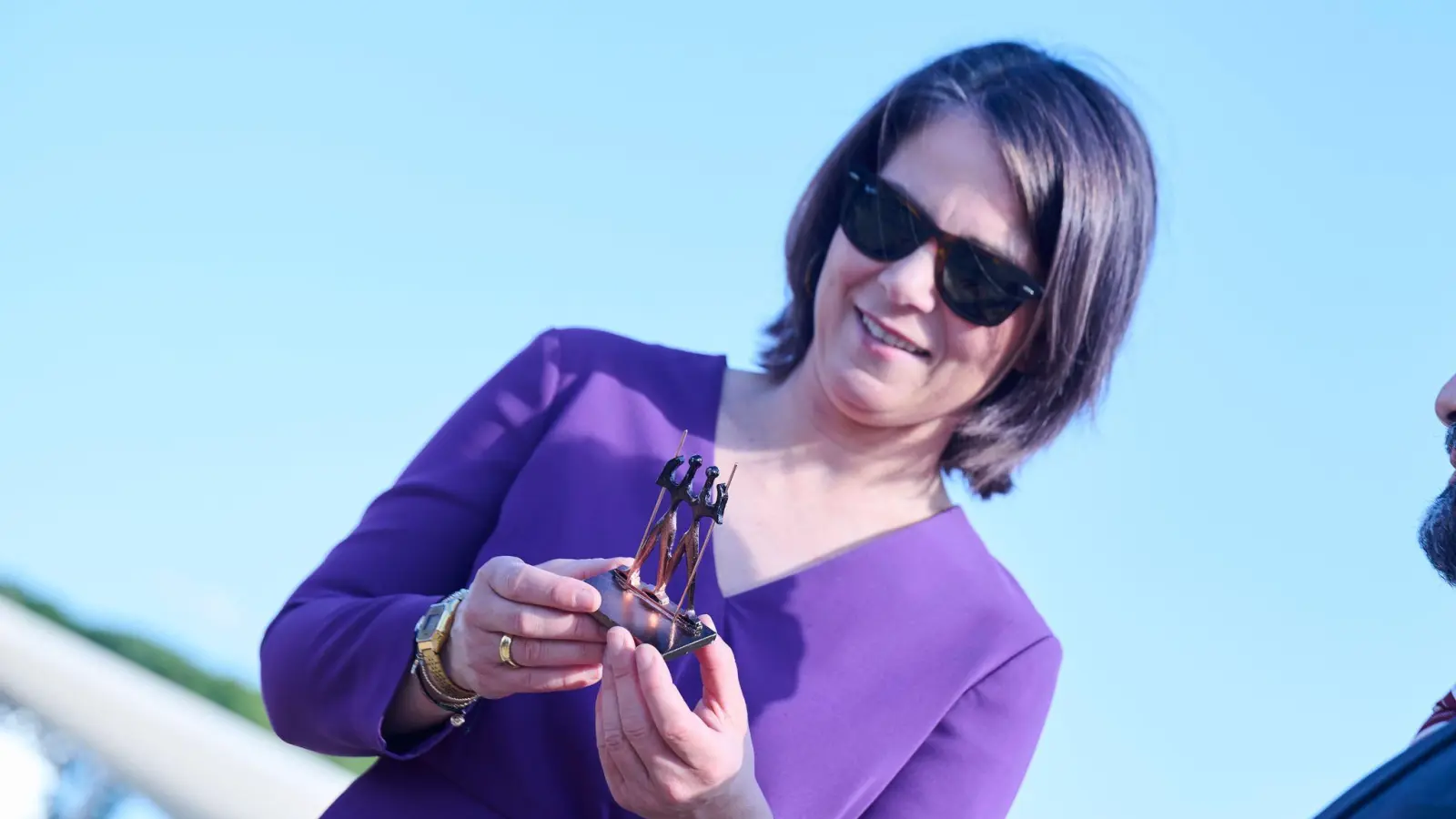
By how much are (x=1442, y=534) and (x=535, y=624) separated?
60.3 inches

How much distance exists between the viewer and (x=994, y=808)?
2465 mm

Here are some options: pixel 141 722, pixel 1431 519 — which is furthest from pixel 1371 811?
pixel 141 722

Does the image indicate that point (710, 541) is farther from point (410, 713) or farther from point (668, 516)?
point (410, 713)

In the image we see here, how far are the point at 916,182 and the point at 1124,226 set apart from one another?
1.60 feet

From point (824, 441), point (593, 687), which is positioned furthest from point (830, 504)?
point (593, 687)

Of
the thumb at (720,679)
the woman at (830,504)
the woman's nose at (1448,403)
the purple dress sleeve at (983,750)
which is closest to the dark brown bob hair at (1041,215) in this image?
the woman at (830,504)

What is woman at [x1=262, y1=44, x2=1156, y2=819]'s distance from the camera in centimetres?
224

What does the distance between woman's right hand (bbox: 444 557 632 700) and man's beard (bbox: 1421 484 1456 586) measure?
1.39 meters

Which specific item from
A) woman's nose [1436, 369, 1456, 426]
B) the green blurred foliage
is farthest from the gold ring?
the green blurred foliage

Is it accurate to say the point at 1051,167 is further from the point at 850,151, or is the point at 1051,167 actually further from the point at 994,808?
the point at 994,808

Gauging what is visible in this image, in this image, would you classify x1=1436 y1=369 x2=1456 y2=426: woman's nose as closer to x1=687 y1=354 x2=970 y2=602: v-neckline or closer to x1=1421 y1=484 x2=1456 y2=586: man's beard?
x1=1421 y1=484 x2=1456 y2=586: man's beard

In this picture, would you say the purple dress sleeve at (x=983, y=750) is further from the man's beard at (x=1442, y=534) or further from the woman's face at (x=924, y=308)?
the man's beard at (x=1442, y=534)

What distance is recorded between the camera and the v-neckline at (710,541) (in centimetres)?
248

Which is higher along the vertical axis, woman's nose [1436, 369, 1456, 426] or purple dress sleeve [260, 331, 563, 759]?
purple dress sleeve [260, 331, 563, 759]
